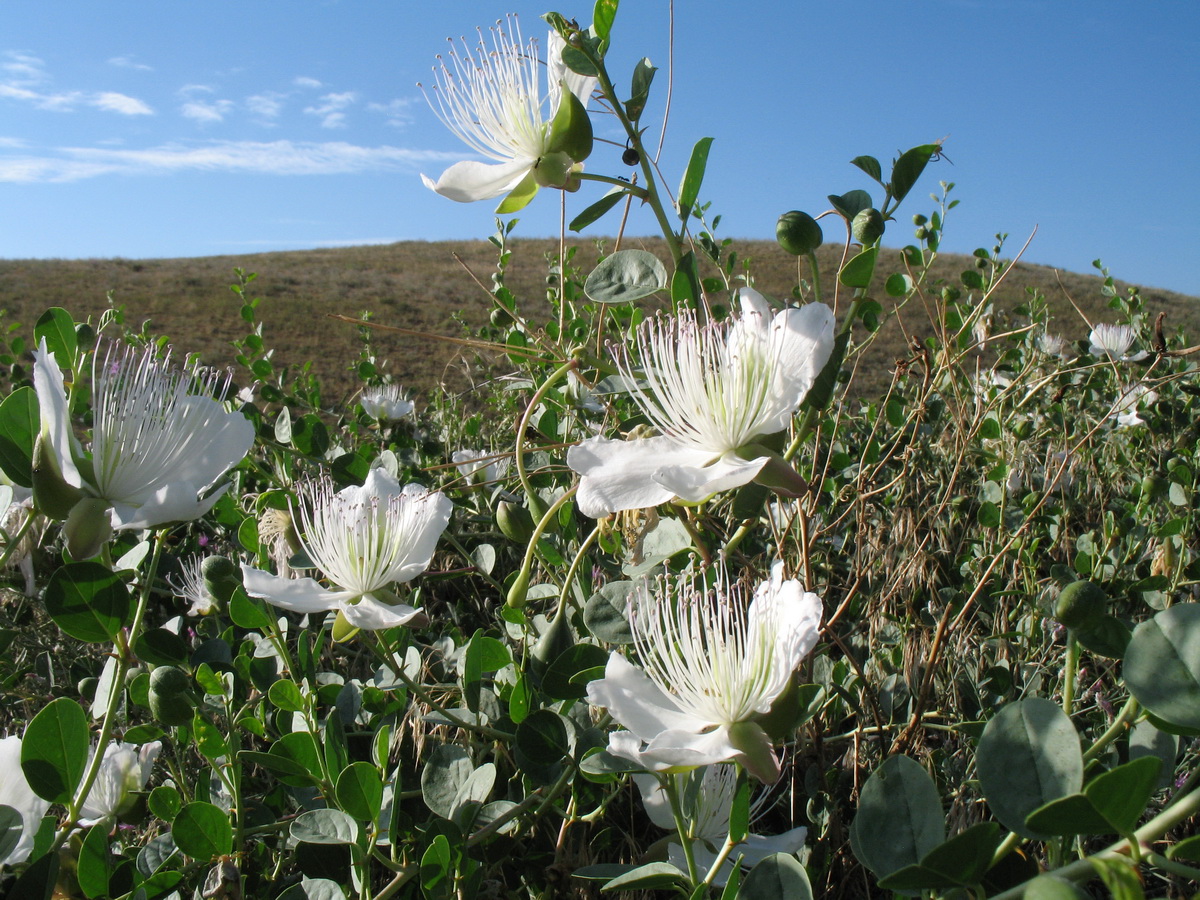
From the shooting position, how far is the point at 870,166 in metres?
0.82

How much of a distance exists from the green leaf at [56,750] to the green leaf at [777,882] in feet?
2.09

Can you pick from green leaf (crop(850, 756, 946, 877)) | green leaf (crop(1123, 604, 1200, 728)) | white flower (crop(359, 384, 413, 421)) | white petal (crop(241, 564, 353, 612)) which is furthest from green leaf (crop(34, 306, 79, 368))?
white flower (crop(359, 384, 413, 421))

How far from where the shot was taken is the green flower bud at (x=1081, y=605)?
2.10 feet

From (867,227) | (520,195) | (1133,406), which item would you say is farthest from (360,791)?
(1133,406)

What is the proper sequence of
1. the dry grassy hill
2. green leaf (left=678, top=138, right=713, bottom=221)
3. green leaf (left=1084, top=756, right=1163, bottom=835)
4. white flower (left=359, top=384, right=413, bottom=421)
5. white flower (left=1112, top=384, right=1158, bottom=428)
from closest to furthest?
1. green leaf (left=1084, top=756, right=1163, bottom=835)
2. green leaf (left=678, top=138, right=713, bottom=221)
3. white flower (left=1112, top=384, right=1158, bottom=428)
4. white flower (left=359, top=384, right=413, bottom=421)
5. the dry grassy hill

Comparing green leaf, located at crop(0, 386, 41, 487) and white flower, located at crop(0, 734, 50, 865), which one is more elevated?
green leaf, located at crop(0, 386, 41, 487)

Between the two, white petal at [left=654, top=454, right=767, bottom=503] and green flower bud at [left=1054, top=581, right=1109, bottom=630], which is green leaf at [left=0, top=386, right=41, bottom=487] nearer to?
white petal at [left=654, top=454, right=767, bottom=503]

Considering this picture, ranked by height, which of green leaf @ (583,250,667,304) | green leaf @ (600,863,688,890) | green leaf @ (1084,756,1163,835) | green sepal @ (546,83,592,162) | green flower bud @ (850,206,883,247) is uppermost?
green sepal @ (546,83,592,162)

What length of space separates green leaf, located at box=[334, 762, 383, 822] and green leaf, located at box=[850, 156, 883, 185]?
2.50 feet

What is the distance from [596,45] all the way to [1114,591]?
1.37m

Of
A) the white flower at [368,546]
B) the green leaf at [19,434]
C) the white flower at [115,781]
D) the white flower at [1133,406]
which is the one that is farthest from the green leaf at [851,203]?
the white flower at [1133,406]

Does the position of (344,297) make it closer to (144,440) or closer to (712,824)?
(144,440)

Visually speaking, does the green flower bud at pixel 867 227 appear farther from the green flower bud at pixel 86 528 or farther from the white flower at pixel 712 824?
the green flower bud at pixel 86 528

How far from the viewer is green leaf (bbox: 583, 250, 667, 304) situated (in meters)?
0.84
